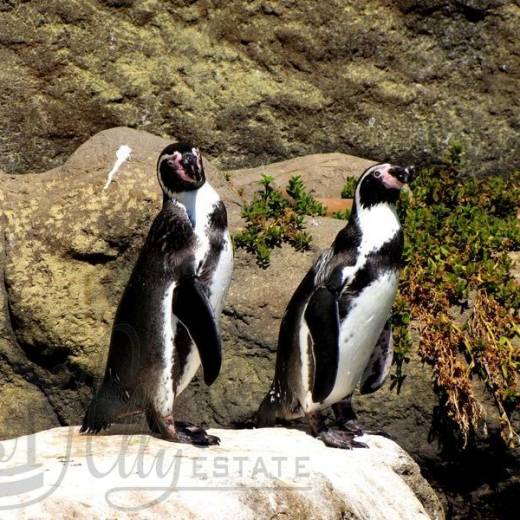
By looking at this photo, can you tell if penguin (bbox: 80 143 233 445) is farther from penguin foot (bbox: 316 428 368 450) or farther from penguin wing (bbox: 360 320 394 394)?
penguin wing (bbox: 360 320 394 394)

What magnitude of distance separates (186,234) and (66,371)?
218 cm

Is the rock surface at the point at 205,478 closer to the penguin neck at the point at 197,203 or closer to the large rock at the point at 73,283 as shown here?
the penguin neck at the point at 197,203

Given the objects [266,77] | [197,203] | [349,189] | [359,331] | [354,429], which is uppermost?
[266,77]

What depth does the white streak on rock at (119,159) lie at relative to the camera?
26.7 feet

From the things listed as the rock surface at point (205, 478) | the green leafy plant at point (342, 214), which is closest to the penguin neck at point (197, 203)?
the rock surface at point (205, 478)

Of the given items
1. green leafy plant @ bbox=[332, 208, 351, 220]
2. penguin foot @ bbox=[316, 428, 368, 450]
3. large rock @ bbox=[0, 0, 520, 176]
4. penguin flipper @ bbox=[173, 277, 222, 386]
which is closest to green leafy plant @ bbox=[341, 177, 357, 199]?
green leafy plant @ bbox=[332, 208, 351, 220]

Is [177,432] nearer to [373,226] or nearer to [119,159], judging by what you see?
[373,226]

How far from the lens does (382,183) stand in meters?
6.68

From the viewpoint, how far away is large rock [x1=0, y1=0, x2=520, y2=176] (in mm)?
9312

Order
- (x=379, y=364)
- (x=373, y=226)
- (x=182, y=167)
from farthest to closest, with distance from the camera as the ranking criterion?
(x=379, y=364)
(x=373, y=226)
(x=182, y=167)

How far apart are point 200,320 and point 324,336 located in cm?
83

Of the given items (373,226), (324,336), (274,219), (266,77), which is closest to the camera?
(324,336)

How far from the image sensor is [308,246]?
320 inches

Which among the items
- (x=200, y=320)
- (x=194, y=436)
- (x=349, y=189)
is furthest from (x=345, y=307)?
(x=349, y=189)
